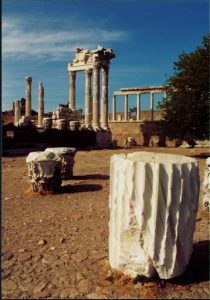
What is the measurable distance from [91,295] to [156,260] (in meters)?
0.69

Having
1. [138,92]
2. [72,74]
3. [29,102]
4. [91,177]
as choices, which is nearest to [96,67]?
[72,74]

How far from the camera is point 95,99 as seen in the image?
32.3 m

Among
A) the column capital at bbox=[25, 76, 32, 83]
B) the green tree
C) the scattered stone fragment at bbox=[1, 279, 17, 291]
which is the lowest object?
the scattered stone fragment at bbox=[1, 279, 17, 291]

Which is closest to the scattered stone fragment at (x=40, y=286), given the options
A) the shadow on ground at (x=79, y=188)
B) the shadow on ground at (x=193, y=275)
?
the shadow on ground at (x=193, y=275)

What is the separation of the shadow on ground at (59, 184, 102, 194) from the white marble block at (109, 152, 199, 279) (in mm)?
5060

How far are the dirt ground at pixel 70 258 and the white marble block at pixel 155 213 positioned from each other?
7.4 inches

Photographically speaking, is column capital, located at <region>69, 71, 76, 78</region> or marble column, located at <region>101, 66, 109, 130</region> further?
column capital, located at <region>69, 71, 76, 78</region>

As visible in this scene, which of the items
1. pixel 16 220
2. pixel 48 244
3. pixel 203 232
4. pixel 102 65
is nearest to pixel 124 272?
pixel 48 244

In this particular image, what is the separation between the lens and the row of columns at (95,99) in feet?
105

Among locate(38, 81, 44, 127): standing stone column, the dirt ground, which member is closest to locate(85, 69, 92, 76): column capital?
locate(38, 81, 44, 127): standing stone column

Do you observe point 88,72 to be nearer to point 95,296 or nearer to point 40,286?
point 40,286

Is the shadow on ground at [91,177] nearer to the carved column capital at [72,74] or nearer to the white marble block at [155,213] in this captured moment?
the white marble block at [155,213]

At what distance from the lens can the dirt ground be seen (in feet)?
11.2

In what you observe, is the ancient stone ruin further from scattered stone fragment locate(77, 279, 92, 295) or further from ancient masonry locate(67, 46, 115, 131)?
ancient masonry locate(67, 46, 115, 131)
